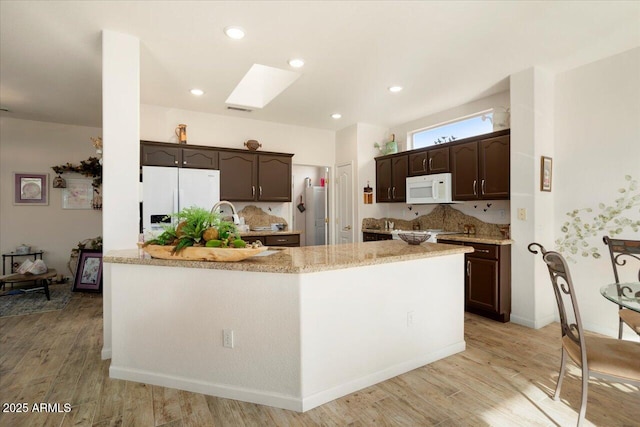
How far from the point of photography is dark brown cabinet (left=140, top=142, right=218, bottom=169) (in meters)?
4.20

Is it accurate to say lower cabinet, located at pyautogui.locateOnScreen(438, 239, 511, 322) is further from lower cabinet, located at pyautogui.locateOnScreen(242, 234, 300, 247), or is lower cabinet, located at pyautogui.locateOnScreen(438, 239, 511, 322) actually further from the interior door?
lower cabinet, located at pyautogui.locateOnScreen(242, 234, 300, 247)

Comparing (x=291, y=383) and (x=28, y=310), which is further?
(x=28, y=310)

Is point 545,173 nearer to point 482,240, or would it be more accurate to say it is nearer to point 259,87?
point 482,240

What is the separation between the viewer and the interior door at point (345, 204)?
5.66 m

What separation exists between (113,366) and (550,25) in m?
4.22

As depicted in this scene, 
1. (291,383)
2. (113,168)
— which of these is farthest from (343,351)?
(113,168)

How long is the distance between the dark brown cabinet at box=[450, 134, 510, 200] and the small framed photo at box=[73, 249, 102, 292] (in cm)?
512

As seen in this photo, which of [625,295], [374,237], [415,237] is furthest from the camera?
[374,237]

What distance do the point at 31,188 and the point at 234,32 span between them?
4942mm

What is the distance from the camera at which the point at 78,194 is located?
561 centimetres

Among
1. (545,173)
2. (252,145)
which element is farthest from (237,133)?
(545,173)

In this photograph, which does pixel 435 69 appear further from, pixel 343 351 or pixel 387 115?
pixel 343 351

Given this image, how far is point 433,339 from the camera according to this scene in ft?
8.52

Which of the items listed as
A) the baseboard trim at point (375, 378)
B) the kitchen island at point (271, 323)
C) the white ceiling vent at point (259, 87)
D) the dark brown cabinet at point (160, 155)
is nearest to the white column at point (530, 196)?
the baseboard trim at point (375, 378)
